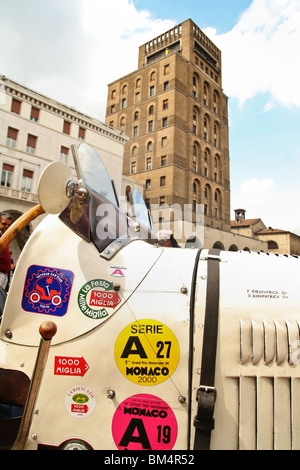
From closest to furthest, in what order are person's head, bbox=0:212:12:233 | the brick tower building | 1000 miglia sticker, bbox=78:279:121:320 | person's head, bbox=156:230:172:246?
1000 miglia sticker, bbox=78:279:121:320 → person's head, bbox=156:230:172:246 → person's head, bbox=0:212:12:233 → the brick tower building

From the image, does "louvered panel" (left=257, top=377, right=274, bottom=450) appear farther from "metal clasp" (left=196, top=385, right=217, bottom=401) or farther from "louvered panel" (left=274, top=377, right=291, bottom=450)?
"metal clasp" (left=196, top=385, right=217, bottom=401)

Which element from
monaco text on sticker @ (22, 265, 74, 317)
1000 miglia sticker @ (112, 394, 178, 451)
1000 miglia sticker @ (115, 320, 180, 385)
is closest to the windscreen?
monaco text on sticker @ (22, 265, 74, 317)

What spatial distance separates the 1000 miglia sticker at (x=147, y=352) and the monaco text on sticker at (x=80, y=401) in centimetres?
22

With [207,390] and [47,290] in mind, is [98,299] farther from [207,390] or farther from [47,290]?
[207,390]

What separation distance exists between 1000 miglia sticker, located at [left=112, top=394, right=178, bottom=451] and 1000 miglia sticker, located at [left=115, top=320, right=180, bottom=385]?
0.10 m

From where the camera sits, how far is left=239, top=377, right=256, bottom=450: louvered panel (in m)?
1.46

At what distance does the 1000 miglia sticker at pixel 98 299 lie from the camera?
167 centimetres

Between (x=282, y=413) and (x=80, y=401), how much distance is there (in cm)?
103

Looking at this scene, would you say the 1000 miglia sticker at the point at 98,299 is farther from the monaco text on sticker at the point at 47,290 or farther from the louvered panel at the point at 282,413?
the louvered panel at the point at 282,413

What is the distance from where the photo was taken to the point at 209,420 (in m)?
1.43

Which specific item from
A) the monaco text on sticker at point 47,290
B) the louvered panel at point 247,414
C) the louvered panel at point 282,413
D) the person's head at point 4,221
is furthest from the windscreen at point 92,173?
the person's head at point 4,221

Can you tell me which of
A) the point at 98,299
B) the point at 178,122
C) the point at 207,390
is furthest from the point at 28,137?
the point at 207,390

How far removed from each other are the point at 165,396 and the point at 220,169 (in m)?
51.4
